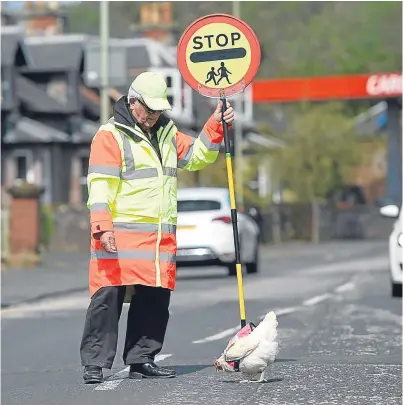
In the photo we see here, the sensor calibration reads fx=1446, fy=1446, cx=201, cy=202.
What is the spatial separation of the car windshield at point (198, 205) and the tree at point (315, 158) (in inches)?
1327

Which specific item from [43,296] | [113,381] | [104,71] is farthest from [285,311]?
[104,71]

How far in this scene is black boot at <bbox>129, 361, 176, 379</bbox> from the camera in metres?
9.08

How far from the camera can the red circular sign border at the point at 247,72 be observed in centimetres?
945

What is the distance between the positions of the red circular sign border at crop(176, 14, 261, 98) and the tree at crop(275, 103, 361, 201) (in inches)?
1915

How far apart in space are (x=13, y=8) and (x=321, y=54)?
32383 mm

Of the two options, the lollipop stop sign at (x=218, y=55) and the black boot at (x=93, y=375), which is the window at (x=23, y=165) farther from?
the black boot at (x=93, y=375)

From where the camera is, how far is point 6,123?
160 ft

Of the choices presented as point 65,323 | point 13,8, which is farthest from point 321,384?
point 13,8

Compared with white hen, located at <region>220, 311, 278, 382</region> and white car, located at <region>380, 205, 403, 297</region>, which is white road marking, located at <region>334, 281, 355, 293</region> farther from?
white hen, located at <region>220, 311, 278, 382</region>

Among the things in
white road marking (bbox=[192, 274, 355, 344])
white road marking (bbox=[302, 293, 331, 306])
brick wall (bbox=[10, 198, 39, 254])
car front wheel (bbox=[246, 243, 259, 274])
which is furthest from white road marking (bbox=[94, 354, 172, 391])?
brick wall (bbox=[10, 198, 39, 254])

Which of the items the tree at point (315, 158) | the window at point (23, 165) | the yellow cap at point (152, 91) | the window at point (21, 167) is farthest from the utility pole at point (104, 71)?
the tree at point (315, 158)

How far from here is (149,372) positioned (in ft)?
29.9

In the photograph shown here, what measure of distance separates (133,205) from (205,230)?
15.2 metres

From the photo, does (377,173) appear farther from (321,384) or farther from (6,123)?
(321,384)
